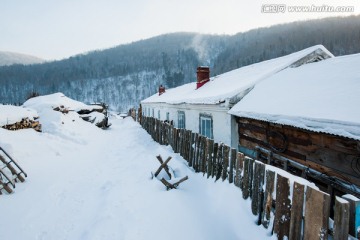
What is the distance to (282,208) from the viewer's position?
3.63 m

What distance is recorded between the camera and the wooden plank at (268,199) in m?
3.95

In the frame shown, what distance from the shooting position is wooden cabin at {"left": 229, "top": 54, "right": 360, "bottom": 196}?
15.0 ft

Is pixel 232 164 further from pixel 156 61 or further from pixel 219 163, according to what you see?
pixel 156 61

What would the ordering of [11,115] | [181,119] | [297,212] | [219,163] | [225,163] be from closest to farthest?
[297,212]
[225,163]
[219,163]
[11,115]
[181,119]

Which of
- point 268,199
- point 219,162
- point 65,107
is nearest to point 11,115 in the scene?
point 65,107

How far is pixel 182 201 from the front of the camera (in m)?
5.89

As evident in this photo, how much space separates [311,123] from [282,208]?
219cm

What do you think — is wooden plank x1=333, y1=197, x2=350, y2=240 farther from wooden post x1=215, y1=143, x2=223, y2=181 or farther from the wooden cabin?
wooden post x1=215, y1=143, x2=223, y2=181

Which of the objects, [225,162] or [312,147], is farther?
[225,162]

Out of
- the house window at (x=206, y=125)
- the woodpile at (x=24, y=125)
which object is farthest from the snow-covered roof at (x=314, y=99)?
the woodpile at (x=24, y=125)

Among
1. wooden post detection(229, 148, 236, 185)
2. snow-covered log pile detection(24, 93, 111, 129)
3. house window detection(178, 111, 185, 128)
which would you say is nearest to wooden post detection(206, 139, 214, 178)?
wooden post detection(229, 148, 236, 185)

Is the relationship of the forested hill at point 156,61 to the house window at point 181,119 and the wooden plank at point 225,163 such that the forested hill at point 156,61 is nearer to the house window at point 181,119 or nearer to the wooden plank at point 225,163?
the house window at point 181,119

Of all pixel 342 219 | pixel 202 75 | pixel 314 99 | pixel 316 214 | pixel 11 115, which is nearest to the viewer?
pixel 342 219

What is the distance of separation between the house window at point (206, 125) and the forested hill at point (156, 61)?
89.6 meters
